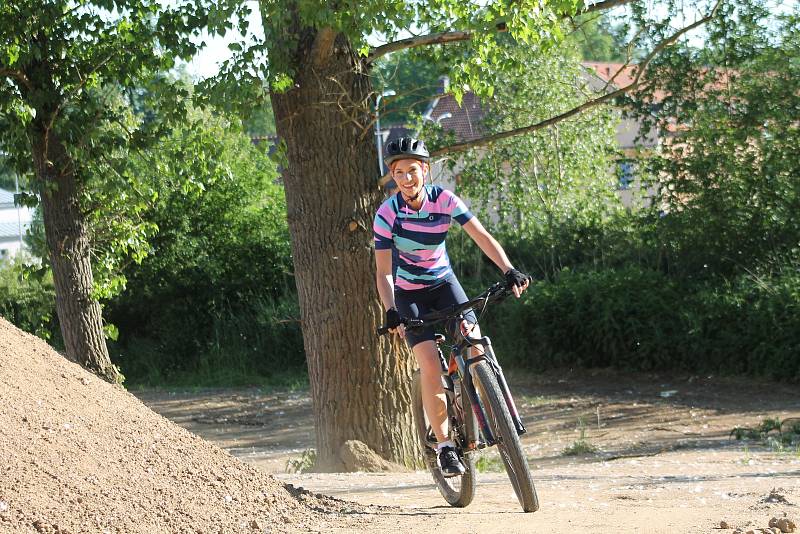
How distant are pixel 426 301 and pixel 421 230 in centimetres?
42

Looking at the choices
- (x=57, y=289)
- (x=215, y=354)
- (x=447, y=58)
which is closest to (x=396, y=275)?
(x=447, y=58)

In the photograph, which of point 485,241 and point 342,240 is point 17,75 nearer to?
point 342,240

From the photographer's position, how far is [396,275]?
6.14 meters

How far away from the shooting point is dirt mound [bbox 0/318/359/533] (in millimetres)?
4789

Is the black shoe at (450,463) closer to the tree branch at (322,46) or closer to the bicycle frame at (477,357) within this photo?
the bicycle frame at (477,357)

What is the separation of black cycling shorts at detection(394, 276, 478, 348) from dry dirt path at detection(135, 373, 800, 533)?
39.7 inches

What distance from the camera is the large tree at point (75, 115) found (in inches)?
472

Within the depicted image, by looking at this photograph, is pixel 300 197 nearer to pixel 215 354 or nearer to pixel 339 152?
pixel 339 152

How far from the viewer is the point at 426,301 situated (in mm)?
6086

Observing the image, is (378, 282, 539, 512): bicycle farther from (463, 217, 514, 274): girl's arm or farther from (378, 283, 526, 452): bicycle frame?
(463, 217, 514, 274): girl's arm

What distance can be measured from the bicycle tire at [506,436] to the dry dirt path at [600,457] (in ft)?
0.44

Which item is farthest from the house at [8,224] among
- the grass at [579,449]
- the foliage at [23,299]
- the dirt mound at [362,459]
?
the dirt mound at [362,459]

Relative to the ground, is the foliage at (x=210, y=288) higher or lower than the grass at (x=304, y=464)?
higher

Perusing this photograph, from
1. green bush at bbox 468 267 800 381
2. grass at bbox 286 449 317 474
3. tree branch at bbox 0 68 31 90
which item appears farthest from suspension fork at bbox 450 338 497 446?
green bush at bbox 468 267 800 381
